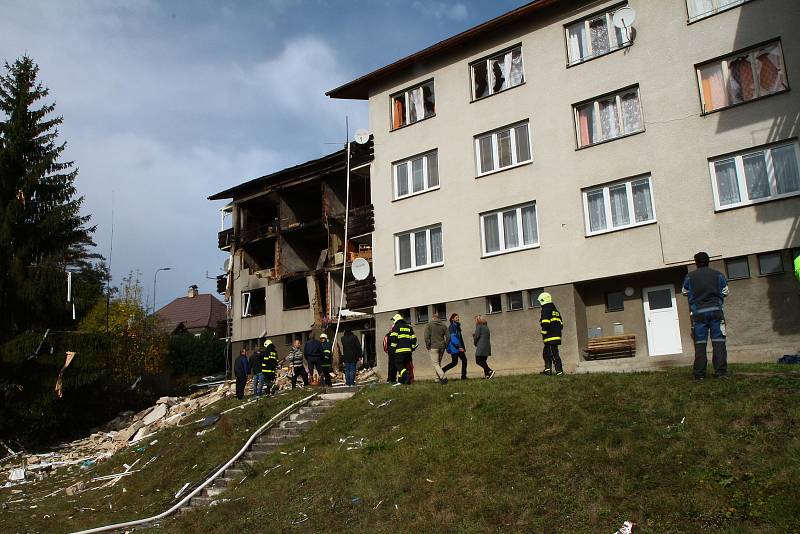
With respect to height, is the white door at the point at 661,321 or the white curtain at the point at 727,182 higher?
the white curtain at the point at 727,182

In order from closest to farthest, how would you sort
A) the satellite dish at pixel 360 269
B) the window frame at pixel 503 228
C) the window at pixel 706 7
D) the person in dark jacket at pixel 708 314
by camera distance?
the person in dark jacket at pixel 708 314 → the window at pixel 706 7 → the window frame at pixel 503 228 → the satellite dish at pixel 360 269

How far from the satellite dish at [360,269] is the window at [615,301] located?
9.88 metres

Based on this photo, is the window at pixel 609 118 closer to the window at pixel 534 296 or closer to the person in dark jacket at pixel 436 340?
the window at pixel 534 296

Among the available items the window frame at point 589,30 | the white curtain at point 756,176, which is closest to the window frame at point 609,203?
the white curtain at point 756,176

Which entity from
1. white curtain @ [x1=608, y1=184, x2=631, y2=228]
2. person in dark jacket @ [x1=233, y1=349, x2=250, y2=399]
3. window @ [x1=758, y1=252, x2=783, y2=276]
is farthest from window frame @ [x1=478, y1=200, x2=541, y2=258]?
person in dark jacket @ [x1=233, y1=349, x2=250, y2=399]

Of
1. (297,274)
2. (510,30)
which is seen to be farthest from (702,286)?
(297,274)

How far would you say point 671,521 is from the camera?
8641mm

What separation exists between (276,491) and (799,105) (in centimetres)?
1652

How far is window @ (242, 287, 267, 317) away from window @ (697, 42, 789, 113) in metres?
27.5

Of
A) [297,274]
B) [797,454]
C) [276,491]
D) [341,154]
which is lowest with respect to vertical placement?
[276,491]

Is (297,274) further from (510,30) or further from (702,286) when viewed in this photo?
(702,286)

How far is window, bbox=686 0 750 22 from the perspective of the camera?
20094mm

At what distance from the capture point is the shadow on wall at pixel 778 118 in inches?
714

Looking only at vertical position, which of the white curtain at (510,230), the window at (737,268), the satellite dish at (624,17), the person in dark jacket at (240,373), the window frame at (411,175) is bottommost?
the person in dark jacket at (240,373)
